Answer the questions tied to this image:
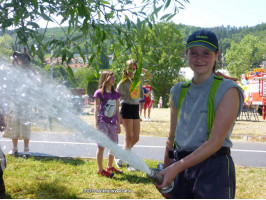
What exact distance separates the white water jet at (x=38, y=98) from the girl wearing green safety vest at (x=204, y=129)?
0.57 meters

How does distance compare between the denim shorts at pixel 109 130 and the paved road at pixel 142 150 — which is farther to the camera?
the paved road at pixel 142 150

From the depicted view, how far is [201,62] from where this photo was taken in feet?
7.54

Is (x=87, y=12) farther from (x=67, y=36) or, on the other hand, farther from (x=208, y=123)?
(x=208, y=123)

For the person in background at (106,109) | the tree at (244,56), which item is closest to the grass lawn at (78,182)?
the person in background at (106,109)

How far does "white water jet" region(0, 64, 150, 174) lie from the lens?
8.14 ft

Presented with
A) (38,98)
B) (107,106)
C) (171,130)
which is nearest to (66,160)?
(107,106)

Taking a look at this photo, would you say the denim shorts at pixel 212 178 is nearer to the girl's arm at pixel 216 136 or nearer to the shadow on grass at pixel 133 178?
the girl's arm at pixel 216 136

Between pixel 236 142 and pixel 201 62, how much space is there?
9040 millimetres

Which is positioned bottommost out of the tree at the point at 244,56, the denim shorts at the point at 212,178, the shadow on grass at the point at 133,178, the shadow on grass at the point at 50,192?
the shadow on grass at the point at 133,178

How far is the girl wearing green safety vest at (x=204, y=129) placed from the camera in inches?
82.8

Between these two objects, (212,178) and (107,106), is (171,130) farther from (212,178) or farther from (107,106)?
(107,106)

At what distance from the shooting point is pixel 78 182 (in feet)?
16.9

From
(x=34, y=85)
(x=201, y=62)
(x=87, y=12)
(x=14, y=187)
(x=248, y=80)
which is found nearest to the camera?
(x=201, y=62)

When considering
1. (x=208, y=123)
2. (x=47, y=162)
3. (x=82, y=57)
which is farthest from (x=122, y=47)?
(x=47, y=162)
